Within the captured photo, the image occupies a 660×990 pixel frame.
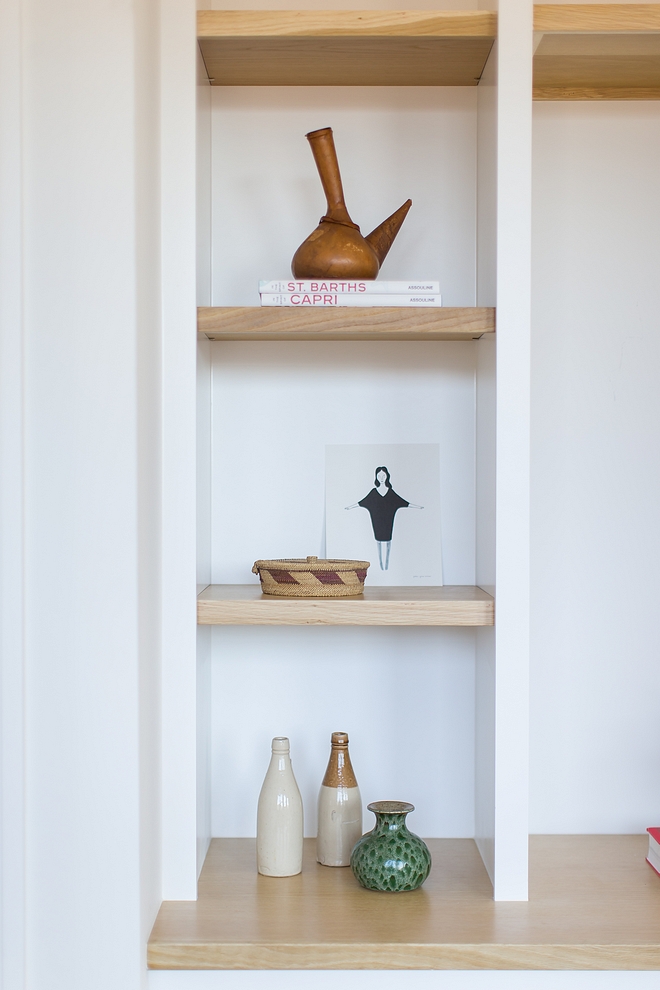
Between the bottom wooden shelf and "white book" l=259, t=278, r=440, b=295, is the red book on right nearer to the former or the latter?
the bottom wooden shelf

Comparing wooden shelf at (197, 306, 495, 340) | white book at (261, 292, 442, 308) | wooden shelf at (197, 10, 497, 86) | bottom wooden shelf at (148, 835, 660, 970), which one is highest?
wooden shelf at (197, 10, 497, 86)

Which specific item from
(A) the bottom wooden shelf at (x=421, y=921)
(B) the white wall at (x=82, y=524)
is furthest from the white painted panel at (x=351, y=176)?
(A) the bottom wooden shelf at (x=421, y=921)

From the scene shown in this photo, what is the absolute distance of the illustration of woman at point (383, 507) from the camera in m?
1.90

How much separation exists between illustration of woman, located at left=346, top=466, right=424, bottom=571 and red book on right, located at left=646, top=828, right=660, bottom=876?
2.28 ft

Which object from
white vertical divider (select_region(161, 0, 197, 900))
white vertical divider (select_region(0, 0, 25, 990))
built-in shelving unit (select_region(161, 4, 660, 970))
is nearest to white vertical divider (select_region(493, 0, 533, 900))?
built-in shelving unit (select_region(161, 4, 660, 970))

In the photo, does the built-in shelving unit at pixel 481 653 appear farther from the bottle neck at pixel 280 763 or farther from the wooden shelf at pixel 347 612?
the bottle neck at pixel 280 763

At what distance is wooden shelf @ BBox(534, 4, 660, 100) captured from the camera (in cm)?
162

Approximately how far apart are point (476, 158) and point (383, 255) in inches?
13.0

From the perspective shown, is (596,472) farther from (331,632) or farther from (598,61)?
(598,61)

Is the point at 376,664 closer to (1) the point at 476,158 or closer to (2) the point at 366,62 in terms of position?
(1) the point at 476,158

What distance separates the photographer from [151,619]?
1.50 meters

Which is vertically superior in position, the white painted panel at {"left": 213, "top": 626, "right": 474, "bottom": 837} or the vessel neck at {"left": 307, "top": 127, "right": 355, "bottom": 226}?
the vessel neck at {"left": 307, "top": 127, "right": 355, "bottom": 226}

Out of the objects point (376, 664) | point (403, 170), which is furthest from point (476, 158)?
point (376, 664)

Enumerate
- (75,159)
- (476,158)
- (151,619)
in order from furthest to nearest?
1. (476,158)
2. (151,619)
3. (75,159)
